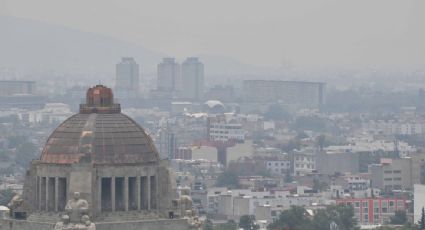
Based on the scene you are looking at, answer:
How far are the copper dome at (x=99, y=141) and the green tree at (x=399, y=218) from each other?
66.2m

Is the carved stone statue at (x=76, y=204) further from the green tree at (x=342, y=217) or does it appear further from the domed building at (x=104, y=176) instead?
the green tree at (x=342, y=217)

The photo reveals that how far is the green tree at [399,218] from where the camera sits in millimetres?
93225

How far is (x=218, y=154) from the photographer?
170m

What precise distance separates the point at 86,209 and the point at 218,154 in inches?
5708

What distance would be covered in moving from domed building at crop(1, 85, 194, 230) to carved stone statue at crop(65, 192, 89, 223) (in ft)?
0.57

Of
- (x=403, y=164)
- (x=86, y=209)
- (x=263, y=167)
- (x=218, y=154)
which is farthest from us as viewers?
(x=218, y=154)

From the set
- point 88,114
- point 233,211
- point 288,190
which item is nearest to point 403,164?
point 288,190

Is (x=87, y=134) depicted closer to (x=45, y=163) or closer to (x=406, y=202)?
(x=45, y=163)

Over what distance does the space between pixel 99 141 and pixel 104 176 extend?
1.48 ft

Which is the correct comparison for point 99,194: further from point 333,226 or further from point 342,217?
point 342,217

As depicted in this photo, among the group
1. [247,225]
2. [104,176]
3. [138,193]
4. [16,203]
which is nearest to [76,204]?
[104,176]

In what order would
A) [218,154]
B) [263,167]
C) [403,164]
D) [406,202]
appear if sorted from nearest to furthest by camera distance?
1. [406,202]
2. [403,164]
3. [263,167]
4. [218,154]

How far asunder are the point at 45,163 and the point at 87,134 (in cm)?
59

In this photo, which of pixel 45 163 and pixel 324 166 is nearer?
pixel 45 163
